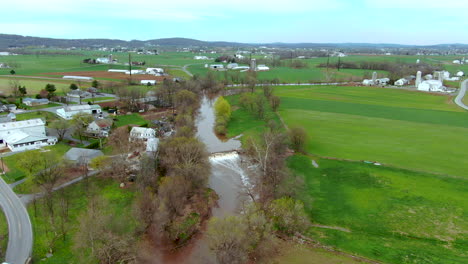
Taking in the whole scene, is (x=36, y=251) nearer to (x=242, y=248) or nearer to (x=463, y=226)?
(x=242, y=248)

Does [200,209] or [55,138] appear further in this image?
[55,138]

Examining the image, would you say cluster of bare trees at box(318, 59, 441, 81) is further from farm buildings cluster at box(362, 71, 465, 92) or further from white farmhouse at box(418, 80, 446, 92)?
white farmhouse at box(418, 80, 446, 92)

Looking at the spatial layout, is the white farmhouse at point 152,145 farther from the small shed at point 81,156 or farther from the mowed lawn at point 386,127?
the mowed lawn at point 386,127

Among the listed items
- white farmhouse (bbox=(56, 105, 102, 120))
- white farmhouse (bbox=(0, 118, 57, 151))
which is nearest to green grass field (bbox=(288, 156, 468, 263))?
white farmhouse (bbox=(0, 118, 57, 151))

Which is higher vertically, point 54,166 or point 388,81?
point 388,81

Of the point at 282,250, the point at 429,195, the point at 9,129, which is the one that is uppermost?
the point at 9,129

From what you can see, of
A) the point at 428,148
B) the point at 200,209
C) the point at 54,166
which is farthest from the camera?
the point at 428,148

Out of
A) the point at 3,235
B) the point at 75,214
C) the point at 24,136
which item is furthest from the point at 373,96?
the point at 3,235

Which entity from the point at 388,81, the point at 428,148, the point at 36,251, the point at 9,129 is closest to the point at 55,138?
the point at 9,129

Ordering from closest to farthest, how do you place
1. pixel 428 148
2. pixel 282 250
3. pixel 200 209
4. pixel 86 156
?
1. pixel 282 250
2. pixel 200 209
3. pixel 86 156
4. pixel 428 148
